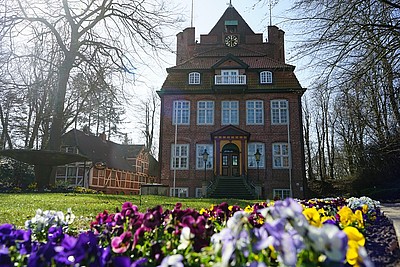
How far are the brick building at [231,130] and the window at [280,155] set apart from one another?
6cm

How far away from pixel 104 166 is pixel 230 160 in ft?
31.5

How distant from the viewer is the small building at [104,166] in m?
27.4

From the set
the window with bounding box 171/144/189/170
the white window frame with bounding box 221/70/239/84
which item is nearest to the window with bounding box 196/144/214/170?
the window with bounding box 171/144/189/170

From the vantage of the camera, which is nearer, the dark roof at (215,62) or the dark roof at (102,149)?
the dark roof at (215,62)

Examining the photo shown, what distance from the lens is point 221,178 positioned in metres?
21.0

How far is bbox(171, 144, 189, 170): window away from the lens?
22516mm

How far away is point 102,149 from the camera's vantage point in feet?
107

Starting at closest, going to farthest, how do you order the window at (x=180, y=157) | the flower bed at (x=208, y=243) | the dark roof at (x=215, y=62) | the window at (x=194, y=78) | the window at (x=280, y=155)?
the flower bed at (x=208, y=243) < the window at (x=280, y=155) < the window at (x=180, y=157) < the window at (x=194, y=78) < the dark roof at (x=215, y=62)

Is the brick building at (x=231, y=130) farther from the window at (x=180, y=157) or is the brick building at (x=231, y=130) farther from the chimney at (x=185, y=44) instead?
the chimney at (x=185, y=44)

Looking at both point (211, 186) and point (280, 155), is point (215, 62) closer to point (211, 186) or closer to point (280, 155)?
point (280, 155)

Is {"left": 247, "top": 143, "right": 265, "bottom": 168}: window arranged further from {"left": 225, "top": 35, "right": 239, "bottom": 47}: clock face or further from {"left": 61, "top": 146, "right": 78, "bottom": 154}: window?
{"left": 61, "top": 146, "right": 78, "bottom": 154}: window

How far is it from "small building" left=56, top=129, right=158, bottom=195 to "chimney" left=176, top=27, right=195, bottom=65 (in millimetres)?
10949

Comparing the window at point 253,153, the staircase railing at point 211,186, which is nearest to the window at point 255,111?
the window at point 253,153

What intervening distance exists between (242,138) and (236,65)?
548 cm
